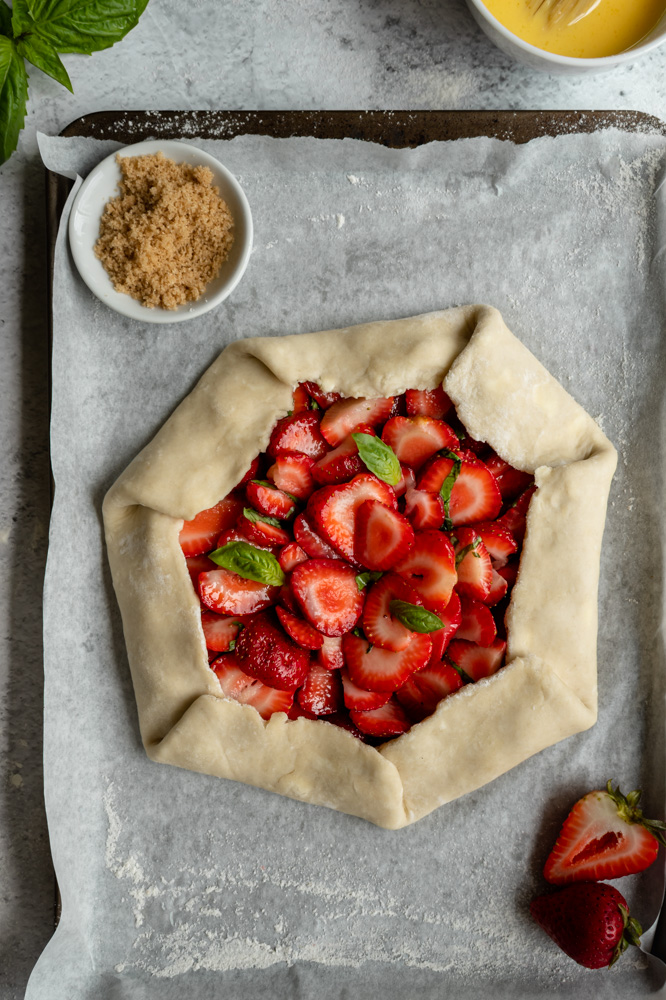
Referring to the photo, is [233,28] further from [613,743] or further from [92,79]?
[613,743]

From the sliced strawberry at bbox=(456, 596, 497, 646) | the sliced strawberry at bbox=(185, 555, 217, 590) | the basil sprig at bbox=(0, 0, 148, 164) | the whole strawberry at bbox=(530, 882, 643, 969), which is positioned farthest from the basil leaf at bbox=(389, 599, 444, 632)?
the basil sprig at bbox=(0, 0, 148, 164)

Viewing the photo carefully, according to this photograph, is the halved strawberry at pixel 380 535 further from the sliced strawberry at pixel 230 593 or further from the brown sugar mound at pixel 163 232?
the brown sugar mound at pixel 163 232

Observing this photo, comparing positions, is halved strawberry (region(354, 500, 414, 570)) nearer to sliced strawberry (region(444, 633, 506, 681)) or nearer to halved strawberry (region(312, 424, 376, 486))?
halved strawberry (region(312, 424, 376, 486))

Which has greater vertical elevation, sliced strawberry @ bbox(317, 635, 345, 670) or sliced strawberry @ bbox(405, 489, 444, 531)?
sliced strawberry @ bbox(405, 489, 444, 531)

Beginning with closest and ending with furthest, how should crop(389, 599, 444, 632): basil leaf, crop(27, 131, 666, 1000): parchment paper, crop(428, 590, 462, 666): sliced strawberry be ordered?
crop(389, 599, 444, 632): basil leaf < crop(428, 590, 462, 666): sliced strawberry < crop(27, 131, 666, 1000): parchment paper

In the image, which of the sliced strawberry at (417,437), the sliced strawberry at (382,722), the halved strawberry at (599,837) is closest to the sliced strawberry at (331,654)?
the sliced strawberry at (382,722)
